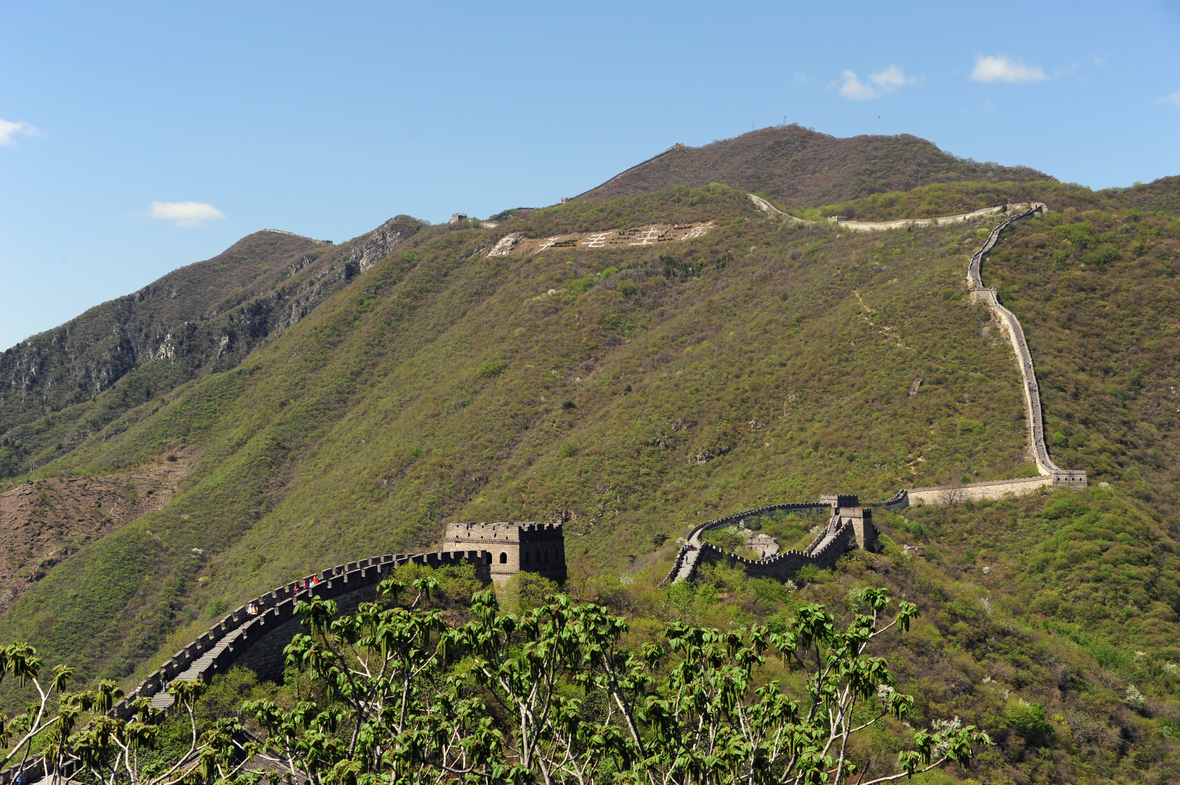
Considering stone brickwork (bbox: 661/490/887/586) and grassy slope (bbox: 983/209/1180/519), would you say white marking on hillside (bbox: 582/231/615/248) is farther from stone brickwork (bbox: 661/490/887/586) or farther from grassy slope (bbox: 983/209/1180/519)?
stone brickwork (bbox: 661/490/887/586)

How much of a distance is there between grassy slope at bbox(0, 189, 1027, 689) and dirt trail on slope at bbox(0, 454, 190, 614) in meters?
3.27

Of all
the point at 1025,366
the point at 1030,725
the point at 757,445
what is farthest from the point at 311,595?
the point at 1025,366

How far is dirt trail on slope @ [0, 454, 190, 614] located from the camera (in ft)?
306

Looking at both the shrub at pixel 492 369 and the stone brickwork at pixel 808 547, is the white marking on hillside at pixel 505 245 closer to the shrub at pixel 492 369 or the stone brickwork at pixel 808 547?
the shrub at pixel 492 369

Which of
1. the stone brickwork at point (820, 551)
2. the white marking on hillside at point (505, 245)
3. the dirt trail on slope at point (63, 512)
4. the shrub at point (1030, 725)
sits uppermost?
the white marking on hillside at point (505, 245)

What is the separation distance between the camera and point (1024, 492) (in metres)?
64.9

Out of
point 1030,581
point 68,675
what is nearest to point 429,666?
point 68,675

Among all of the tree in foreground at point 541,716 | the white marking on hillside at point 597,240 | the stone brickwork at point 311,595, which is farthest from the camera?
the white marking on hillside at point 597,240

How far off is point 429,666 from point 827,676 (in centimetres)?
881

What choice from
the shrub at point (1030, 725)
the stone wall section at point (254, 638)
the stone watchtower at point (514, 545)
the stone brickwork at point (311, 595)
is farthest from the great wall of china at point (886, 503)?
the stone wall section at point (254, 638)

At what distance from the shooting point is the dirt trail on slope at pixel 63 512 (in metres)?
93.2

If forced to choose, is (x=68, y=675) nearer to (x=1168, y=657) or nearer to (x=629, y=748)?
(x=629, y=748)

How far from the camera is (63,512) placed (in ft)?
337

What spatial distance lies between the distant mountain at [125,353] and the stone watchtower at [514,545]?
114 metres
